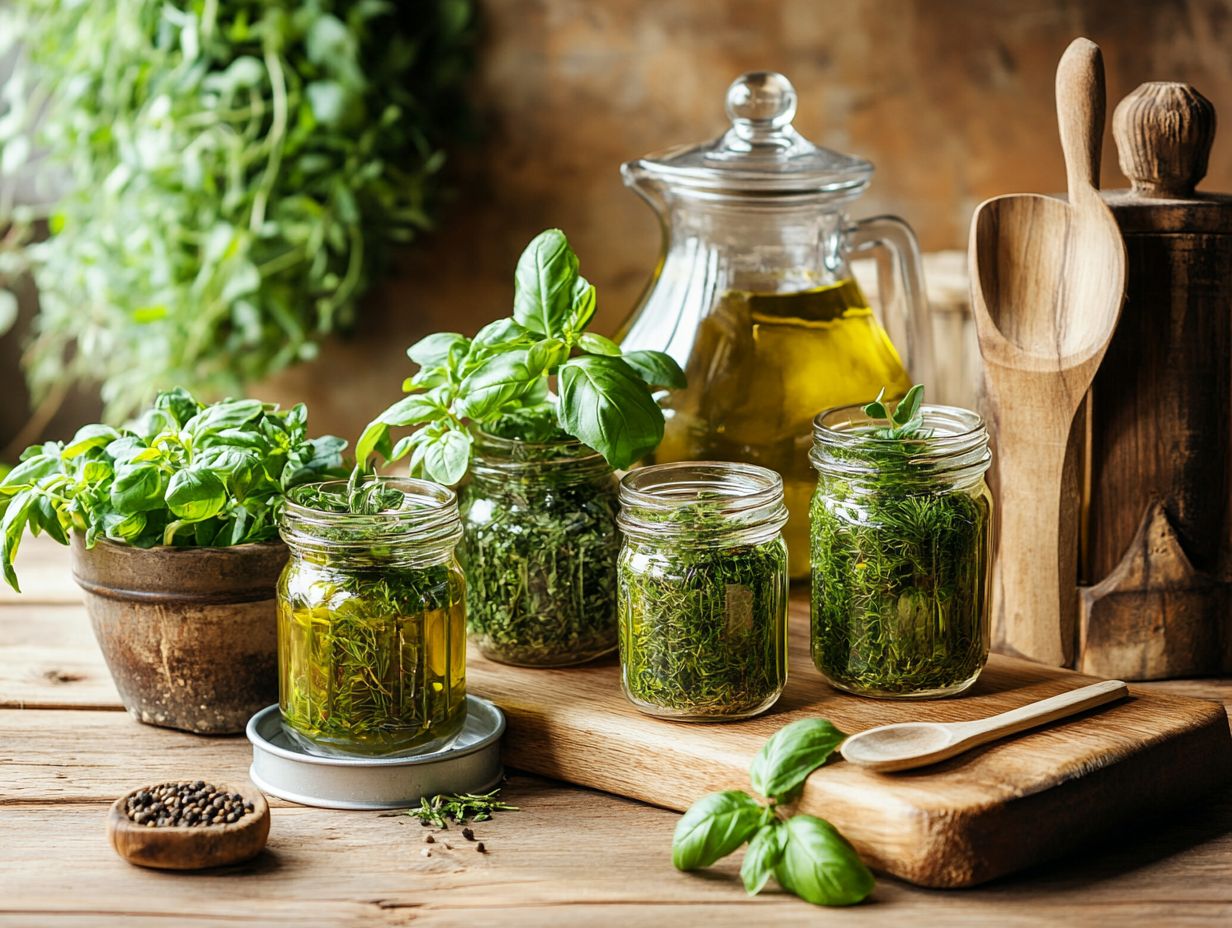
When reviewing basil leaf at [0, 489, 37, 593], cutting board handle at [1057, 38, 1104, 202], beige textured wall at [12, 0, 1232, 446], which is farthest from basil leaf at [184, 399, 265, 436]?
beige textured wall at [12, 0, 1232, 446]

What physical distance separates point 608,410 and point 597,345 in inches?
3.3

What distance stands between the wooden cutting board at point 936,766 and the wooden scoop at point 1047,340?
7 centimetres

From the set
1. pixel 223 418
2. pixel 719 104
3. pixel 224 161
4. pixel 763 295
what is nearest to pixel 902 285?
pixel 763 295

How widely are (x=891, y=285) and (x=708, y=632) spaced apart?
488 mm

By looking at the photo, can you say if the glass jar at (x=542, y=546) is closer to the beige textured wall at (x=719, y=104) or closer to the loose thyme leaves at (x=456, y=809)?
the loose thyme leaves at (x=456, y=809)

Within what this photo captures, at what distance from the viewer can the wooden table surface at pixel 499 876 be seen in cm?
80

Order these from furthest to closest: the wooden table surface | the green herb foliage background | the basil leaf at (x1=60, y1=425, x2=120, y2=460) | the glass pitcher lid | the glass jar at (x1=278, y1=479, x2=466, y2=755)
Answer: the green herb foliage background
the glass pitcher lid
the basil leaf at (x1=60, y1=425, x2=120, y2=460)
the glass jar at (x1=278, y1=479, x2=466, y2=755)
the wooden table surface

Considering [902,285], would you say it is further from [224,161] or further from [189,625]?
[224,161]

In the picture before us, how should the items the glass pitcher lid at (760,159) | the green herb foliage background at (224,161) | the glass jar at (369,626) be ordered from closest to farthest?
the glass jar at (369,626)
the glass pitcher lid at (760,159)
the green herb foliage background at (224,161)

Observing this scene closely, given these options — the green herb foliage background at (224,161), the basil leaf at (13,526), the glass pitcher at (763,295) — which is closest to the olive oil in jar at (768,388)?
the glass pitcher at (763,295)

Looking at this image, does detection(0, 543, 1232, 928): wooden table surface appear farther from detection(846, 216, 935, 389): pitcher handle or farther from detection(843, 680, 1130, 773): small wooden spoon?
detection(846, 216, 935, 389): pitcher handle

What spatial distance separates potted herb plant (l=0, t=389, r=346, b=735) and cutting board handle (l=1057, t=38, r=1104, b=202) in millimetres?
558

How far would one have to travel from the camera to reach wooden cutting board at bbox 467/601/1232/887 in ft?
2.73

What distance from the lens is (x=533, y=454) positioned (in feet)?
3.43
